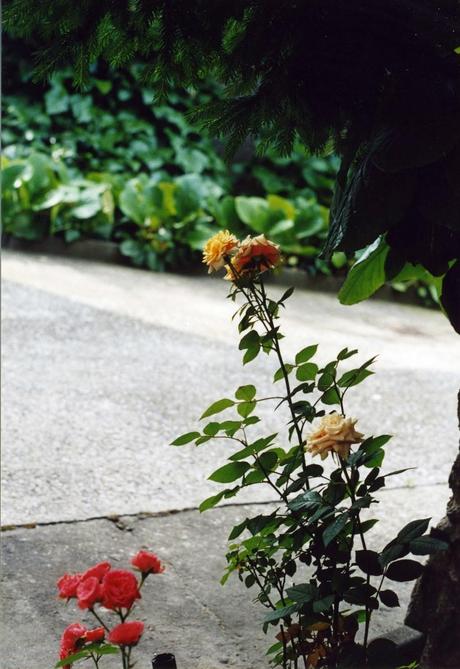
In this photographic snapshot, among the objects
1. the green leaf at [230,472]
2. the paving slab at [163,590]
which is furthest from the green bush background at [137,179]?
the green leaf at [230,472]

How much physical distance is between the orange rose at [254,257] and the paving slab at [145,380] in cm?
148

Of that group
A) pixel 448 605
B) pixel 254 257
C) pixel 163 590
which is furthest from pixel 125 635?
pixel 163 590

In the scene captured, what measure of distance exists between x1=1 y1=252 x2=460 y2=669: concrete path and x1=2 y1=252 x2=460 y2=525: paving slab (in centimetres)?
1

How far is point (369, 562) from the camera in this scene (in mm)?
1662

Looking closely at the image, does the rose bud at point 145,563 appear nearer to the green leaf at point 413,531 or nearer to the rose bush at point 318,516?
the rose bush at point 318,516

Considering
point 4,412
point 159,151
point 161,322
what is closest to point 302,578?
point 4,412

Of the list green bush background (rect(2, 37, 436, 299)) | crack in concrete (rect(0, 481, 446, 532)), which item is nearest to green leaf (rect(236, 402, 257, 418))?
crack in concrete (rect(0, 481, 446, 532))

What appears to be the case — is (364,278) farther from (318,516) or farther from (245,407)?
(318,516)

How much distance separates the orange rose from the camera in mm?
1767

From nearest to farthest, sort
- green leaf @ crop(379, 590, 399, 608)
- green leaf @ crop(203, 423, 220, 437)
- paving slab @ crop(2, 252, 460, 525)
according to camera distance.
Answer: green leaf @ crop(379, 590, 399, 608) < green leaf @ crop(203, 423, 220, 437) < paving slab @ crop(2, 252, 460, 525)

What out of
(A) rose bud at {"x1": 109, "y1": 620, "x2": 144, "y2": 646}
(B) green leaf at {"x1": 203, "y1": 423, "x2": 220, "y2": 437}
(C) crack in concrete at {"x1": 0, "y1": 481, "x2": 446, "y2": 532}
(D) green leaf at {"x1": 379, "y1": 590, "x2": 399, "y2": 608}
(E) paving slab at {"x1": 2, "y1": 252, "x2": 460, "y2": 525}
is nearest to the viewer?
(A) rose bud at {"x1": 109, "y1": 620, "x2": 144, "y2": 646}

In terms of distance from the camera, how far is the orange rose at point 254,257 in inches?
69.6

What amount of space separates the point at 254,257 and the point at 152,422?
242 centimetres

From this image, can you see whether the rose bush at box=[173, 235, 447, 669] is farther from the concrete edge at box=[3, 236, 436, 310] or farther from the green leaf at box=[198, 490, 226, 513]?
the concrete edge at box=[3, 236, 436, 310]
